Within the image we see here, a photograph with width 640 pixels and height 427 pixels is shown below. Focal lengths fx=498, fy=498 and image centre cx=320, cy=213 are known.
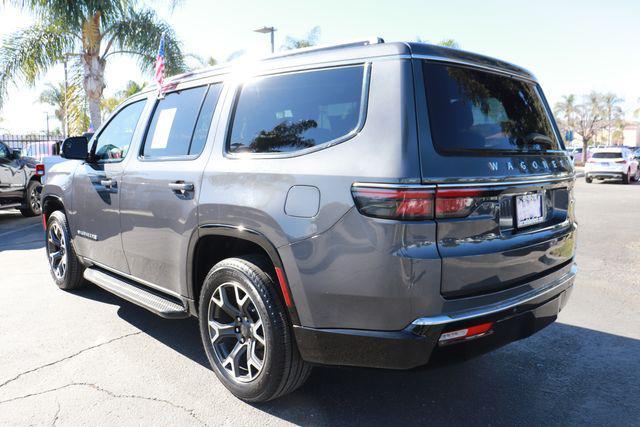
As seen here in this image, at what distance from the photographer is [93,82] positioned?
15336mm

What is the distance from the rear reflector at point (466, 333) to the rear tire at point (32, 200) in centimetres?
1108

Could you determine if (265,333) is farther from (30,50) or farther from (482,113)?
(30,50)

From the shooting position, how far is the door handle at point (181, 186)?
310 cm

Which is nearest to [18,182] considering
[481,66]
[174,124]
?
[174,124]

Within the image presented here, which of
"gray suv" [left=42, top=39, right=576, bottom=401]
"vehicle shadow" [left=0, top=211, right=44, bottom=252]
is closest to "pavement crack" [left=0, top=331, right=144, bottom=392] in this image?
"gray suv" [left=42, top=39, right=576, bottom=401]

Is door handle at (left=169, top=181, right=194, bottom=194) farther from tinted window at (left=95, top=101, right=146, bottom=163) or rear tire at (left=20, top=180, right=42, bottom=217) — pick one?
rear tire at (left=20, top=180, right=42, bottom=217)

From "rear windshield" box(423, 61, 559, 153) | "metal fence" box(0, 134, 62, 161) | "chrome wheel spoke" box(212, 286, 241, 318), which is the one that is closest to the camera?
"rear windshield" box(423, 61, 559, 153)

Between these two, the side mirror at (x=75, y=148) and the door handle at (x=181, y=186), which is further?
the side mirror at (x=75, y=148)

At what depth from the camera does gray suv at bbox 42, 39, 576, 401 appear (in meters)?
2.23

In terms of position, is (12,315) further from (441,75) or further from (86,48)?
(86,48)

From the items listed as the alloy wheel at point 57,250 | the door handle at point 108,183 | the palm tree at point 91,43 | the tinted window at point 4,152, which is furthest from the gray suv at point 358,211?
the palm tree at point 91,43

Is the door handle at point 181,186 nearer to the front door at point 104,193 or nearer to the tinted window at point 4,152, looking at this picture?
the front door at point 104,193

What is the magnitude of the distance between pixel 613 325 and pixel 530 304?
81.7 inches

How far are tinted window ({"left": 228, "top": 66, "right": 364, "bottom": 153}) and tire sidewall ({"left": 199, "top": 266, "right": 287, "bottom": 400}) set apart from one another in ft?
2.41
